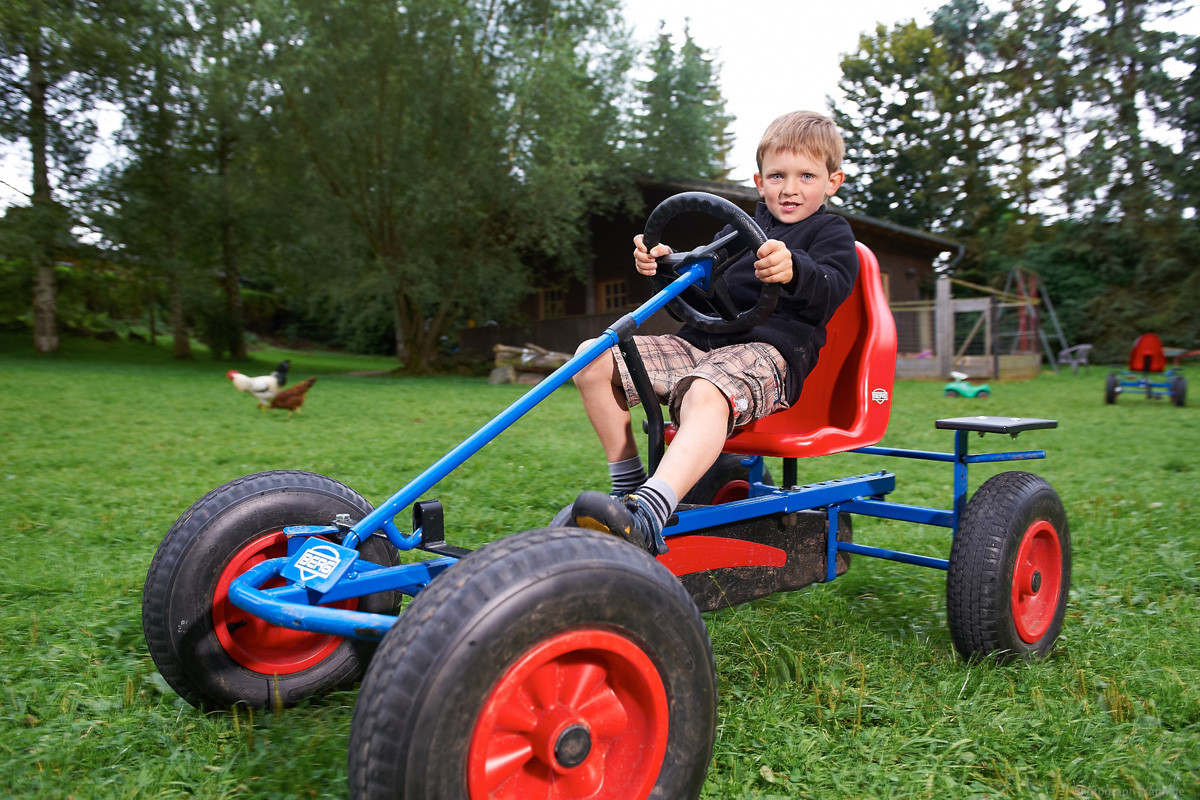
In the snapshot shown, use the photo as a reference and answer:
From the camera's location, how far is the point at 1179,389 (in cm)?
924

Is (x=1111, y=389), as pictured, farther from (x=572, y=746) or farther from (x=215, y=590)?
(x=215, y=590)

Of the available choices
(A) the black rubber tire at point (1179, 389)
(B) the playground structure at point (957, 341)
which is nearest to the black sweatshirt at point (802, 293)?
(A) the black rubber tire at point (1179, 389)

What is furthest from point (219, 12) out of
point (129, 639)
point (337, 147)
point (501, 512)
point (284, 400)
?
point (129, 639)

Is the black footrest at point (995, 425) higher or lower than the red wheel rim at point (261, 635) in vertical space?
higher

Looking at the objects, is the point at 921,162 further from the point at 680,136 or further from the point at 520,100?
the point at 520,100

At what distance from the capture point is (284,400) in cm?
870

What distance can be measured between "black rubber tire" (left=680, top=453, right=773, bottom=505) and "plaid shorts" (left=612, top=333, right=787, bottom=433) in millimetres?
846

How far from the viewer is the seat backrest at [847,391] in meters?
2.33

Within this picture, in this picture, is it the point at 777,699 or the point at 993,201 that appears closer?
the point at 777,699

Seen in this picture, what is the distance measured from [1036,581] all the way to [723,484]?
3.90 feet

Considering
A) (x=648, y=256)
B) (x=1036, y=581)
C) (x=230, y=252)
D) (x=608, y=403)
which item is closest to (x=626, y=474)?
(x=608, y=403)

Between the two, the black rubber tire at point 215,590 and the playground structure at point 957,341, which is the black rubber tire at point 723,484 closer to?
the black rubber tire at point 215,590

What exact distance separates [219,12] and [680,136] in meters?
13.7

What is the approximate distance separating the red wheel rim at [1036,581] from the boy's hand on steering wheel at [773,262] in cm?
115
